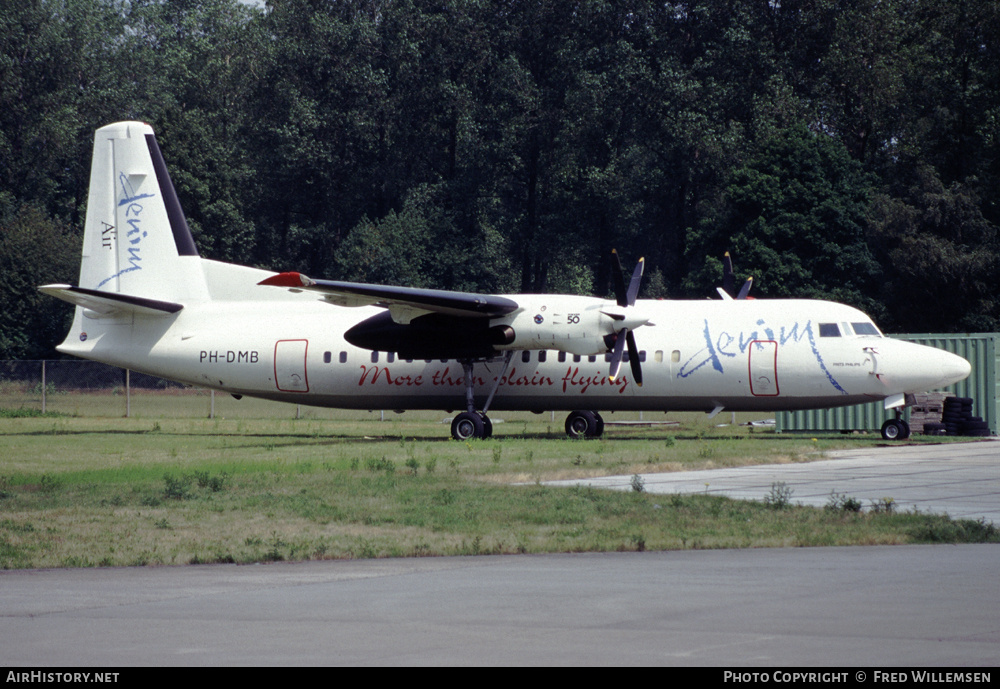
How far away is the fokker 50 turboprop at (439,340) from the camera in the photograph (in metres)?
30.9

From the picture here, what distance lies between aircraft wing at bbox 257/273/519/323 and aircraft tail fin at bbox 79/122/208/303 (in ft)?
21.0

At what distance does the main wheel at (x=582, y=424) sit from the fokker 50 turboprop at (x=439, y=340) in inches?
2.2

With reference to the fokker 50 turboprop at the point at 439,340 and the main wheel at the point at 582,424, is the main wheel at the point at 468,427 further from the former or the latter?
the main wheel at the point at 582,424

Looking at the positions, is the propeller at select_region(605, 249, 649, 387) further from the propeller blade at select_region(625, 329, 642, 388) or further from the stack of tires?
the stack of tires

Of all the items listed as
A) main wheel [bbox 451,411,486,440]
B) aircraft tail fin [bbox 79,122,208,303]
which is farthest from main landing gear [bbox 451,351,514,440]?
aircraft tail fin [bbox 79,122,208,303]

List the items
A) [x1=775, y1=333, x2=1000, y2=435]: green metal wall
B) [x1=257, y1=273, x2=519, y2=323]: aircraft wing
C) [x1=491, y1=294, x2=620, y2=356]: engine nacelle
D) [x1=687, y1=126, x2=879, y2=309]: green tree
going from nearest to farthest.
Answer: [x1=257, y1=273, x2=519, y2=323]: aircraft wing → [x1=491, y1=294, x2=620, y2=356]: engine nacelle → [x1=775, y1=333, x2=1000, y2=435]: green metal wall → [x1=687, y1=126, x2=879, y2=309]: green tree

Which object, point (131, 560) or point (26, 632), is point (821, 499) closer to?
point (131, 560)

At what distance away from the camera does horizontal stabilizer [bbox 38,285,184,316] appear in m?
32.8

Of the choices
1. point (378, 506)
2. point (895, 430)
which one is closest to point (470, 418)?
point (895, 430)

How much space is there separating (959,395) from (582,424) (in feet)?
36.4

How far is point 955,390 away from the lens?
118 feet

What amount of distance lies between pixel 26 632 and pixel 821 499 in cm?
1171

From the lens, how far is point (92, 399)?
2008 inches
